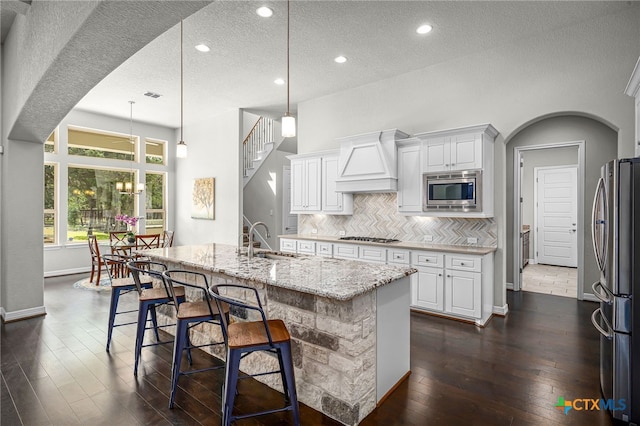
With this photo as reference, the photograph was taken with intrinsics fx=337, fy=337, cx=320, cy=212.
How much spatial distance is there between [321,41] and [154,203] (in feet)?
20.5

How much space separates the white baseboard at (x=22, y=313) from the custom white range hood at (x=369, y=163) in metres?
4.42

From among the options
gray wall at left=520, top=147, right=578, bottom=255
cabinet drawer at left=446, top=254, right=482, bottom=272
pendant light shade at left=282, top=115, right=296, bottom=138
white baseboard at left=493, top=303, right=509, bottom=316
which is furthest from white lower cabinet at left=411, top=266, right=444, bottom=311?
gray wall at left=520, top=147, right=578, bottom=255

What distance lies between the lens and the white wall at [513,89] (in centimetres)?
369

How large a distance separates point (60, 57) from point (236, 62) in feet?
9.05

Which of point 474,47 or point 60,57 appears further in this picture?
point 474,47

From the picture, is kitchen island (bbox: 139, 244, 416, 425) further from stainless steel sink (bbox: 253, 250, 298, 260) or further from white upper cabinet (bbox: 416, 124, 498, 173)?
white upper cabinet (bbox: 416, 124, 498, 173)

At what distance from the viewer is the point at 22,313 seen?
433cm

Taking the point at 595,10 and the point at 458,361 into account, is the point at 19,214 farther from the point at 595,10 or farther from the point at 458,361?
the point at 595,10

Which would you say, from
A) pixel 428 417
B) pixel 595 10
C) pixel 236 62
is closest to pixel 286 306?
pixel 428 417

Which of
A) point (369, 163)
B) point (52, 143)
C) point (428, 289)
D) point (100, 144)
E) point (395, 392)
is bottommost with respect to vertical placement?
point (395, 392)

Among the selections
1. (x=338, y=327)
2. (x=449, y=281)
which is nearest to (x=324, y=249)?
(x=449, y=281)

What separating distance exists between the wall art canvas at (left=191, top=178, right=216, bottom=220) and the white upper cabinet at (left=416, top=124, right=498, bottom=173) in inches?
193

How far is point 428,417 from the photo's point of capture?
88.9 inches

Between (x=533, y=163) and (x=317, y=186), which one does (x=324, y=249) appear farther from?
(x=533, y=163)
